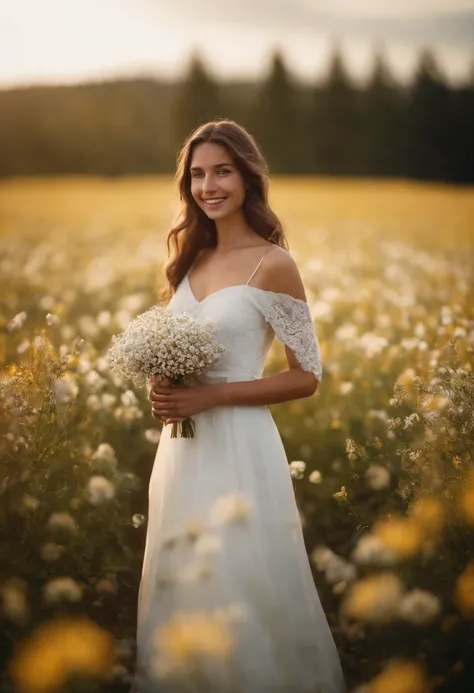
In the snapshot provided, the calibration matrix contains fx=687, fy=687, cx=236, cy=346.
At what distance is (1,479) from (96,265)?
6.80 meters

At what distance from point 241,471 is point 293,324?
0.67m

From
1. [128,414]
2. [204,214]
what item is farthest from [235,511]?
[128,414]

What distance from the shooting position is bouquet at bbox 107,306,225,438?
2.66 meters

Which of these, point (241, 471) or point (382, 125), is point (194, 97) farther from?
point (241, 471)

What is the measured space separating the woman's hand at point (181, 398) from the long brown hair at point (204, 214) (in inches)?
30.1

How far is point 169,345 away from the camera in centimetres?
265

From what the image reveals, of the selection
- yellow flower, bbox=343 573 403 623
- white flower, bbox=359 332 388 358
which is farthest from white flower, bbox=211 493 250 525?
white flower, bbox=359 332 388 358

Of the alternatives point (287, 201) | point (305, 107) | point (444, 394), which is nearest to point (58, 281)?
point (444, 394)

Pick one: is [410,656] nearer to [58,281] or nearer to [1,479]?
[1,479]

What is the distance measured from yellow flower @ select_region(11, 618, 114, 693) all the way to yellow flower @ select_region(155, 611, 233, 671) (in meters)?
0.17

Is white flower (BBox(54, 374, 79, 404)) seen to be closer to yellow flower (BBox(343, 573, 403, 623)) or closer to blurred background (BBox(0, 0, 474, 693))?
blurred background (BBox(0, 0, 474, 693))

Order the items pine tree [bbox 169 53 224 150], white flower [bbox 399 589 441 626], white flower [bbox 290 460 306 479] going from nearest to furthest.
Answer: white flower [bbox 399 589 441 626], white flower [bbox 290 460 306 479], pine tree [bbox 169 53 224 150]

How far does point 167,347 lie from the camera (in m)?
2.66

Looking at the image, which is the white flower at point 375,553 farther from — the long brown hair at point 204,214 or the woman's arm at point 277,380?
the long brown hair at point 204,214
